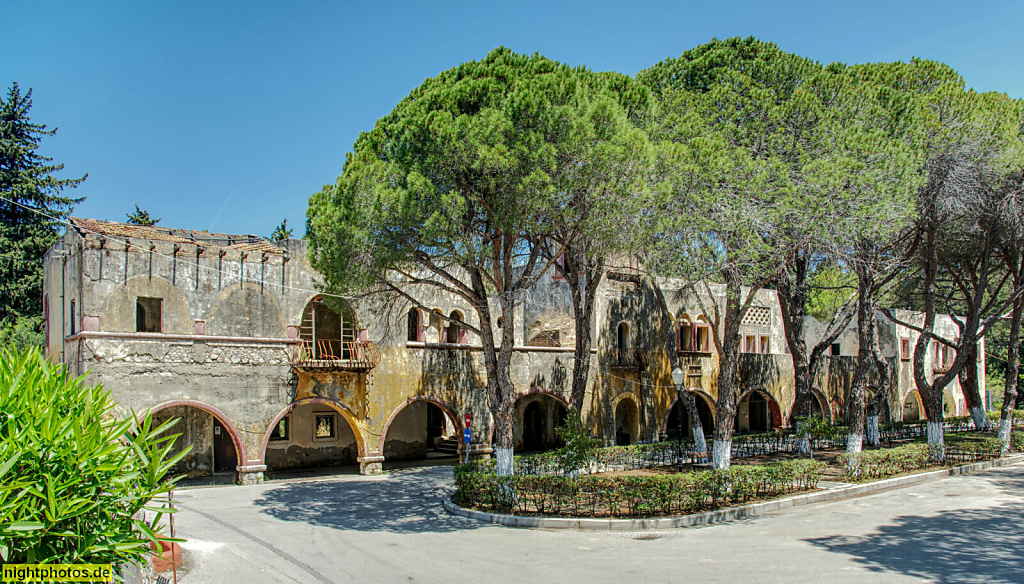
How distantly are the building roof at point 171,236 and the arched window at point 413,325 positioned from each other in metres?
4.84

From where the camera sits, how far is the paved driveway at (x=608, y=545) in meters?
9.86

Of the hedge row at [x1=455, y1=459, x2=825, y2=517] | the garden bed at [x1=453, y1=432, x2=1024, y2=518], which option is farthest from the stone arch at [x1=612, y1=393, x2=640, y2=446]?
the hedge row at [x1=455, y1=459, x2=825, y2=517]

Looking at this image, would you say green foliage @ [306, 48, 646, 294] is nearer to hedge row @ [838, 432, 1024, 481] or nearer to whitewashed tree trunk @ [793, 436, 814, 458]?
hedge row @ [838, 432, 1024, 481]

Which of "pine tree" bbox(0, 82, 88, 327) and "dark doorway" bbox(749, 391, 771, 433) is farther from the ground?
"pine tree" bbox(0, 82, 88, 327)

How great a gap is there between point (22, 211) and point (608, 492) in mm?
30760

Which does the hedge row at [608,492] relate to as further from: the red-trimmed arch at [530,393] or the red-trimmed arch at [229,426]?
the red-trimmed arch at [530,393]

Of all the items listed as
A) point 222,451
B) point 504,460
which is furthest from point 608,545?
point 222,451

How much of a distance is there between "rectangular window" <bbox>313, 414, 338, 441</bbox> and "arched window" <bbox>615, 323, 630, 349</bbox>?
10.7 m

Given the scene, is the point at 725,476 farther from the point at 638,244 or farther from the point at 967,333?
the point at 967,333

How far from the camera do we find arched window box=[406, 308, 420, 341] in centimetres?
2370

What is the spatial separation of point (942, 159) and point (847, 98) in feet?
13.4

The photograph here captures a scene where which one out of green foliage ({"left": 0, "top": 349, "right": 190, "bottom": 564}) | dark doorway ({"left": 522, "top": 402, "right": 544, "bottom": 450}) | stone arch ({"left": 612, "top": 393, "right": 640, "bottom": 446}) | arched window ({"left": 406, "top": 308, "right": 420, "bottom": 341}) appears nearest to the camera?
green foliage ({"left": 0, "top": 349, "right": 190, "bottom": 564})

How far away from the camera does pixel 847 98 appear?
1919 centimetres

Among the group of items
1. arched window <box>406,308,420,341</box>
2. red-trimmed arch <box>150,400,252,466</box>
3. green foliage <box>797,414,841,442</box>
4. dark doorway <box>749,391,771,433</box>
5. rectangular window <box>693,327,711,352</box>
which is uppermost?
arched window <box>406,308,420,341</box>
